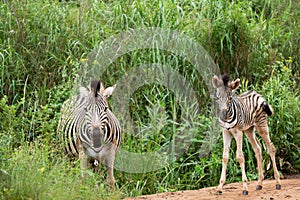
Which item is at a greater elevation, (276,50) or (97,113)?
(276,50)

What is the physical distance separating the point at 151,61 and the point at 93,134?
3.21 metres

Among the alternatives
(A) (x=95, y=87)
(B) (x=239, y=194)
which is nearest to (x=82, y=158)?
(A) (x=95, y=87)

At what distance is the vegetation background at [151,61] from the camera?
9117 mm

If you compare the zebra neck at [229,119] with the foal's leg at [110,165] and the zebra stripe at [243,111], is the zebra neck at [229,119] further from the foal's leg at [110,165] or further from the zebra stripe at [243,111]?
the foal's leg at [110,165]

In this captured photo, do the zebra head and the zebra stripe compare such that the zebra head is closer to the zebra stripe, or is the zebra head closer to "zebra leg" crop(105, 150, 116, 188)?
the zebra stripe

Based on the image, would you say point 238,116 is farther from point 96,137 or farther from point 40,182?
point 40,182

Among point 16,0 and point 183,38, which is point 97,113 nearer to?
point 183,38

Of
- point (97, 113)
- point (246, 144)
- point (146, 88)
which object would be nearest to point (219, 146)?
point (246, 144)

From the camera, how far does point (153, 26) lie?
10992 millimetres

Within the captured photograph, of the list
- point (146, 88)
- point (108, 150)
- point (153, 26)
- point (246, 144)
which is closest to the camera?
point (108, 150)

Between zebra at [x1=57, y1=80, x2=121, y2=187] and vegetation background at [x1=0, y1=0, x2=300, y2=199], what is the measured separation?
0.39 metres

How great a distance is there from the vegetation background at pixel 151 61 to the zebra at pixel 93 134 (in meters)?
0.39

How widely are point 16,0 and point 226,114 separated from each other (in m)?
5.31

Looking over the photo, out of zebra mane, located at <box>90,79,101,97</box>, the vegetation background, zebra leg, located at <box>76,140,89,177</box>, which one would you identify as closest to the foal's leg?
zebra leg, located at <box>76,140,89,177</box>
